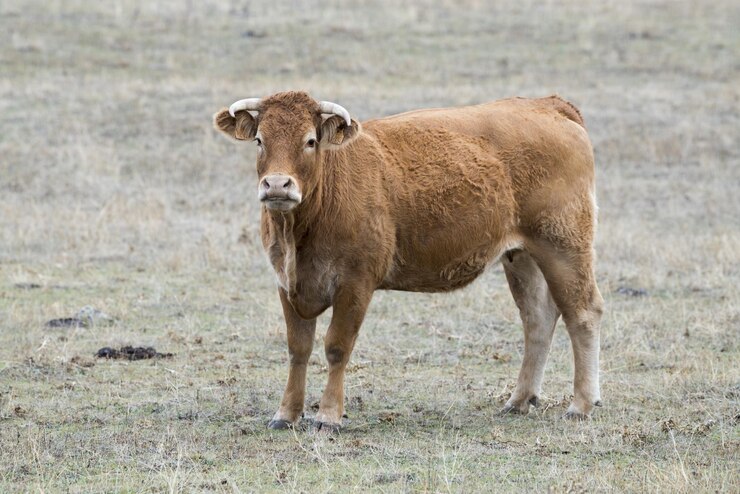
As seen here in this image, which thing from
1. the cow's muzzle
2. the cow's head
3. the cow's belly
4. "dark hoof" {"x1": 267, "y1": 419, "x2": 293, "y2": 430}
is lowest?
"dark hoof" {"x1": 267, "y1": 419, "x2": 293, "y2": 430}

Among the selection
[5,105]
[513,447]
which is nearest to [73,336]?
[513,447]

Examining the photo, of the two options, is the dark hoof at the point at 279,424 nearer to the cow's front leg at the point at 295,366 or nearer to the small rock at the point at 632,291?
the cow's front leg at the point at 295,366

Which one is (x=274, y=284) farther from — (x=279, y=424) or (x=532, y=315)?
(x=279, y=424)

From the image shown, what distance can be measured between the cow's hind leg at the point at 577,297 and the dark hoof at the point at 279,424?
1983 millimetres

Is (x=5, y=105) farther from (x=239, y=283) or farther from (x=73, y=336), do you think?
(x=73, y=336)

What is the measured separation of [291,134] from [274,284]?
17.3 feet

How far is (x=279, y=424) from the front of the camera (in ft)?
25.5

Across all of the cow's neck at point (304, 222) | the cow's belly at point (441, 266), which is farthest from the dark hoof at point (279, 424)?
the cow's belly at point (441, 266)

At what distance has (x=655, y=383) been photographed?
887 cm

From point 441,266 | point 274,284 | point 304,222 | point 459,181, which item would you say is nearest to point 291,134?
point 304,222

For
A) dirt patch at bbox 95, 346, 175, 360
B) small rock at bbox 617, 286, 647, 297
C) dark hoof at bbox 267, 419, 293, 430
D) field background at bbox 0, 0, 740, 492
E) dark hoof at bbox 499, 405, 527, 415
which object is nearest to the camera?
field background at bbox 0, 0, 740, 492

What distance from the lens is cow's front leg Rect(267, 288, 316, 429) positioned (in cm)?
781

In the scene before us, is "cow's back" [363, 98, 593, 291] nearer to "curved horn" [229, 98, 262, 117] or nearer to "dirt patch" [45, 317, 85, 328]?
"curved horn" [229, 98, 262, 117]

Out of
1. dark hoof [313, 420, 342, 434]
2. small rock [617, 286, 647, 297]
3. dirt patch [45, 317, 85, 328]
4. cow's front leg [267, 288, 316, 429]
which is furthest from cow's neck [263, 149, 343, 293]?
small rock [617, 286, 647, 297]
